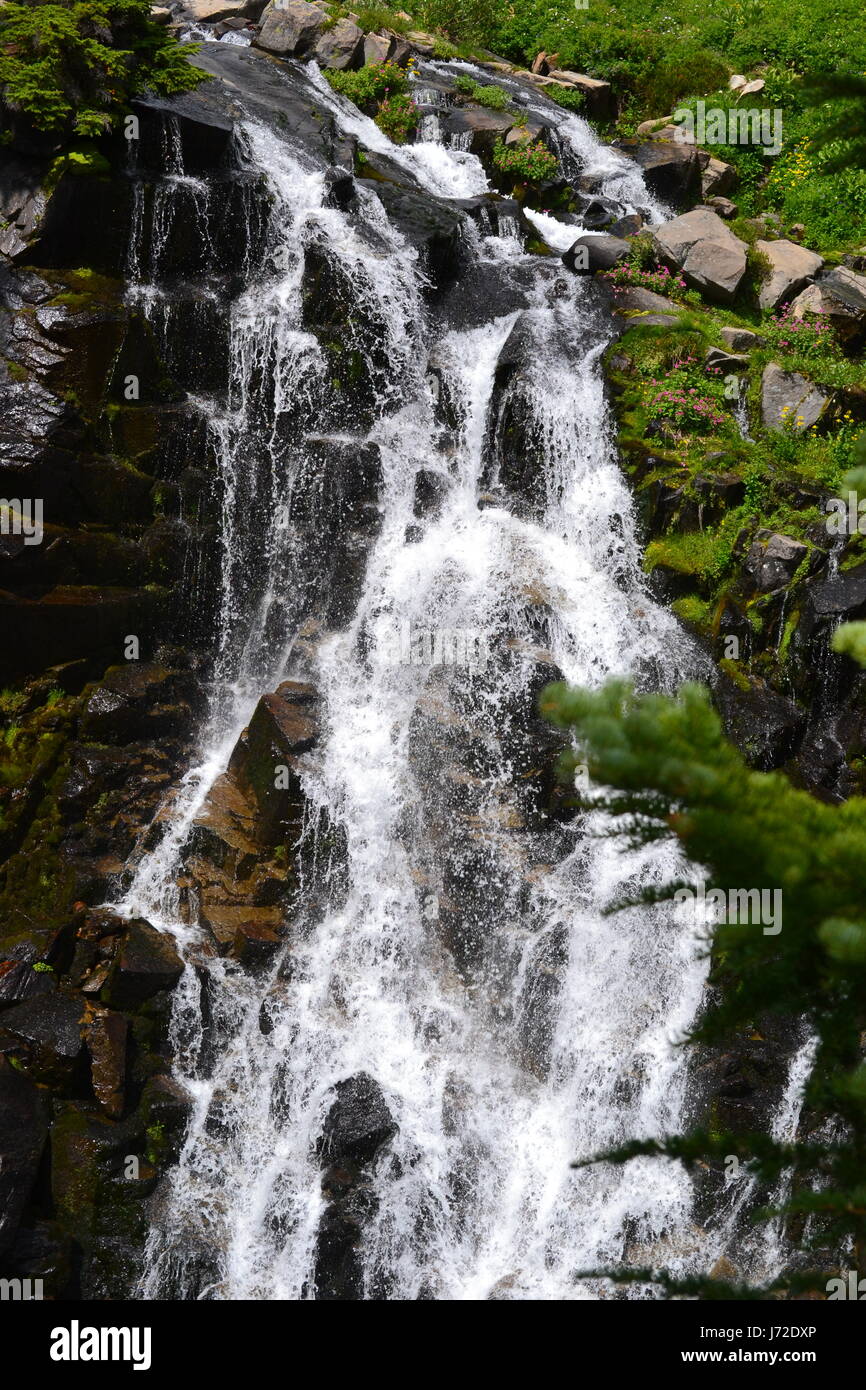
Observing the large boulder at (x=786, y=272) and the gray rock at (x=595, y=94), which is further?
the gray rock at (x=595, y=94)

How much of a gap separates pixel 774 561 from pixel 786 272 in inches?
304

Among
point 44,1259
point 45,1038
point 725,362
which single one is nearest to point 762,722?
point 725,362

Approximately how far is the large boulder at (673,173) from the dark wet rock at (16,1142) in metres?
19.6

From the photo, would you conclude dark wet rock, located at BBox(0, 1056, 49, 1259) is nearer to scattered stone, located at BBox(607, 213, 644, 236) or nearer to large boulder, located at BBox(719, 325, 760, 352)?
large boulder, located at BBox(719, 325, 760, 352)

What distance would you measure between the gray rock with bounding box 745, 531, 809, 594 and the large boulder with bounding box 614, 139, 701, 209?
36.6ft

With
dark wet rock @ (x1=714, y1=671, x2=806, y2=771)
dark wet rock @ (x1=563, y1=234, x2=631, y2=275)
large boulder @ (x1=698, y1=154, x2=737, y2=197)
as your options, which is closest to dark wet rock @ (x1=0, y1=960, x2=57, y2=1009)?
dark wet rock @ (x1=714, y1=671, x2=806, y2=771)

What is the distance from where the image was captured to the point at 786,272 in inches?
712

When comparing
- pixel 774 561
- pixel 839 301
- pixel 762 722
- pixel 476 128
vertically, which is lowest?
pixel 762 722

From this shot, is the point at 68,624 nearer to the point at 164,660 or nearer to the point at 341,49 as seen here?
the point at 164,660

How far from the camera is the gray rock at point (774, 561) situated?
13.0 meters

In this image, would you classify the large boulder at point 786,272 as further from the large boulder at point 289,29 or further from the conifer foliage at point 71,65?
the large boulder at point 289,29

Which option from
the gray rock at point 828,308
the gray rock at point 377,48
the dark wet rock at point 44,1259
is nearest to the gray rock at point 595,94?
the gray rock at point 377,48

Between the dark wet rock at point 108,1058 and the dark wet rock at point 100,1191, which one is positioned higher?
the dark wet rock at point 108,1058

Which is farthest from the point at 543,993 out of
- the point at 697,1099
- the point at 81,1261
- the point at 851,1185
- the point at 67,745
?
the point at 851,1185
